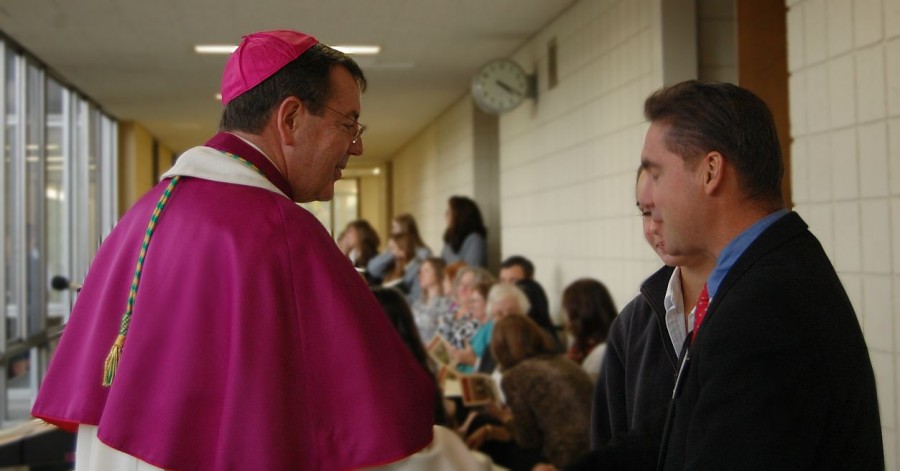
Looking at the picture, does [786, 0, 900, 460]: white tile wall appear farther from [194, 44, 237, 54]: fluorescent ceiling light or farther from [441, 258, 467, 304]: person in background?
[194, 44, 237, 54]: fluorescent ceiling light

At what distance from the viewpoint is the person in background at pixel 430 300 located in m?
6.75

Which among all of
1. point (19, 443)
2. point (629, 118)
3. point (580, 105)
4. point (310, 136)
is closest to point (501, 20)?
point (580, 105)

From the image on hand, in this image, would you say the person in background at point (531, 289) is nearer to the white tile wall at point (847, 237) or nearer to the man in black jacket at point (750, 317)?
the white tile wall at point (847, 237)

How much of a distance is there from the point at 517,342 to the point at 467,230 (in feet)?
15.7

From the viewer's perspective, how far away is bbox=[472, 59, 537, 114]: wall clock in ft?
25.5

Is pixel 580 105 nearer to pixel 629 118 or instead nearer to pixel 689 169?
pixel 629 118

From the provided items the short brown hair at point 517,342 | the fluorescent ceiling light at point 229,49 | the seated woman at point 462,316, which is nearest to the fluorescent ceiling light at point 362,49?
the fluorescent ceiling light at point 229,49

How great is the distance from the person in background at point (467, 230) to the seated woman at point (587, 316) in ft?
13.0

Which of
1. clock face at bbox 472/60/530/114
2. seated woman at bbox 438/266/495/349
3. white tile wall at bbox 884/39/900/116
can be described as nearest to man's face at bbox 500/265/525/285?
seated woman at bbox 438/266/495/349

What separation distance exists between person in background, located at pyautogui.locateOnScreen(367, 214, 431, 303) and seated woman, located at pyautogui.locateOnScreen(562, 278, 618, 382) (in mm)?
3080

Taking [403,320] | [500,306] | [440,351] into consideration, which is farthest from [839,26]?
[440,351]

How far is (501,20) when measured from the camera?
23.5 ft

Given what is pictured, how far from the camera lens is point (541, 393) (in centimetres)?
380

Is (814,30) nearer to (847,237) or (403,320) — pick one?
(847,237)
